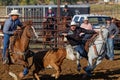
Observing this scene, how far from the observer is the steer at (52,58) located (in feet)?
32.6

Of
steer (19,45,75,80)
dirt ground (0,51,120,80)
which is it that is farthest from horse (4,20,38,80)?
dirt ground (0,51,120,80)

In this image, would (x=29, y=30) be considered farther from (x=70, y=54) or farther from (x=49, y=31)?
(x=49, y=31)

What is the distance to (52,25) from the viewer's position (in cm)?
1648

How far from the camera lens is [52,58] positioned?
996 centimetres

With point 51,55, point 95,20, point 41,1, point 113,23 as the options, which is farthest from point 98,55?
point 41,1

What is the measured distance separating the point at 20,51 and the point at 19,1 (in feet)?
162

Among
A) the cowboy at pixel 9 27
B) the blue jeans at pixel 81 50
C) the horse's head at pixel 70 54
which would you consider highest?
the cowboy at pixel 9 27

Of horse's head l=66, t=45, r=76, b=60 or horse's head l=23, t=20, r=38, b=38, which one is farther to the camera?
horse's head l=66, t=45, r=76, b=60

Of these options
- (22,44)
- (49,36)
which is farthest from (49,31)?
(22,44)

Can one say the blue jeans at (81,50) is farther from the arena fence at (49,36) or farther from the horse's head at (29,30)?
the arena fence at (49,36)

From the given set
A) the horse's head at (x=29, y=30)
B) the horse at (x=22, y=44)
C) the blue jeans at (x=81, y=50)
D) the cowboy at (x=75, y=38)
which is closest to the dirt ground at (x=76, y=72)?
the blue jeans at (x=81, y=50)

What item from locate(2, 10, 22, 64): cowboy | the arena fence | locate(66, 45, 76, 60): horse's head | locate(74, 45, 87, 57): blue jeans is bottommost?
the arena fence

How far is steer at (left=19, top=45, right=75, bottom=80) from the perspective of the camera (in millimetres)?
9930

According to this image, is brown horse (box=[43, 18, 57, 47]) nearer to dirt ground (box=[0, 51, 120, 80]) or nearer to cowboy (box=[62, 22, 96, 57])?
dirt ground (box=[0, 51, 120, 80])
